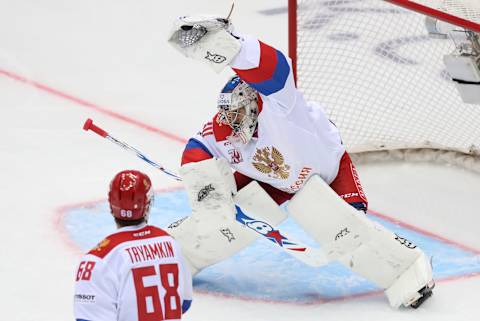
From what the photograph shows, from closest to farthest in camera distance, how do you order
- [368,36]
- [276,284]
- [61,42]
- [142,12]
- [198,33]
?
[198,33] < [276,284] < [368,36] < [61,42] < [142,12]

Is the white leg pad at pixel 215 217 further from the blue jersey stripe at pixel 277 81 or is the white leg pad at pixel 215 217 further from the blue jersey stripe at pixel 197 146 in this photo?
the blue jersey stripe at pixel 277 81

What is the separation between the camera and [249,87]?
12.7 ft

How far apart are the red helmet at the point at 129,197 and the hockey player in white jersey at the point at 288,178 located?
89cm

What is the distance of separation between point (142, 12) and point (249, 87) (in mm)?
3642

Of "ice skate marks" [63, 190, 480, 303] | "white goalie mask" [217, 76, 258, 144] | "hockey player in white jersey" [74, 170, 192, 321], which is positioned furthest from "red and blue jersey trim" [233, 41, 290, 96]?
"hockey player in white jersey" [74, 170, 192, 321]

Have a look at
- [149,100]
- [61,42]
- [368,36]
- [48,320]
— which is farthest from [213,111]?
[48,320]

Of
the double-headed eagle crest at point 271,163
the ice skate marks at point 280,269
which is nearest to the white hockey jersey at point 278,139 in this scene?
the double-headed eagle crest at point 271,163

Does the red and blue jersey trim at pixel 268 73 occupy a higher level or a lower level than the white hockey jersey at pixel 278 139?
higher

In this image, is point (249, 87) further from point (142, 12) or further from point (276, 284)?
point (142, 12)

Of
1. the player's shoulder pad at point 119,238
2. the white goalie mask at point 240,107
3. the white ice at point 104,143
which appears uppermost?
the player's shoulder pad at point 119,238

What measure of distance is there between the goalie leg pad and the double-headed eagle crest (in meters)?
0.09

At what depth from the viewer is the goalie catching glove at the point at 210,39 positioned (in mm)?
3631

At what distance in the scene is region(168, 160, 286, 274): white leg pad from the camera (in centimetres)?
390

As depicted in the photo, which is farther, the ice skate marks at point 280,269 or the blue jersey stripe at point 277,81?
the ice skate marks at point 280,269
